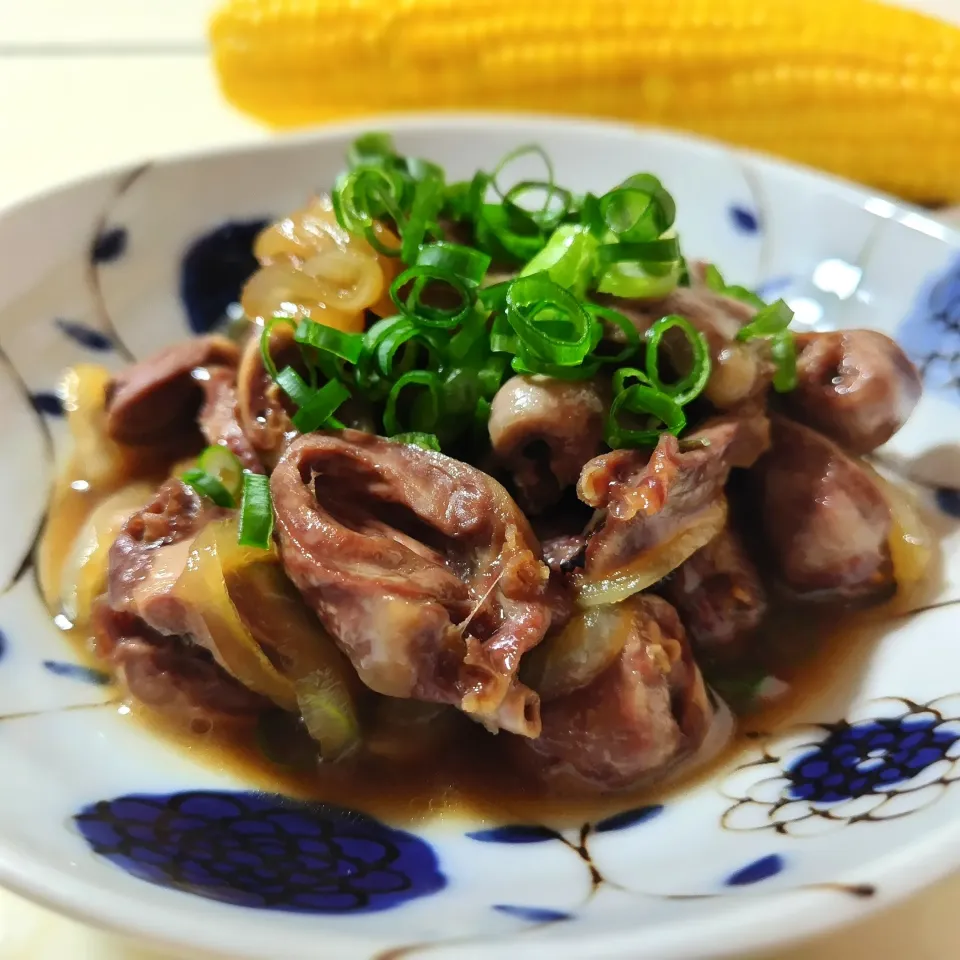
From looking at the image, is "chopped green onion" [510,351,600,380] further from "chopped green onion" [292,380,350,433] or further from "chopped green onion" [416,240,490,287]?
"chopped green onion" [292,380,350,433]

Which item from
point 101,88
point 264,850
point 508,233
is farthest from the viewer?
Answer: point 101,88

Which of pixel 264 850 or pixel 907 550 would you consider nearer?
pixel 264 850

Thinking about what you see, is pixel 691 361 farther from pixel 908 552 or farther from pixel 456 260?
pixel 908 552

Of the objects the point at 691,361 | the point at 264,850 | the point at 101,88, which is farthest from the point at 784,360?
the point at 101,88

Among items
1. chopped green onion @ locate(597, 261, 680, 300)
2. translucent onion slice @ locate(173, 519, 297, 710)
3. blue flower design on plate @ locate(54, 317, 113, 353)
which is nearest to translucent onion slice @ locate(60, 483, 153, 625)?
translucent onion slice @ locate(173, 519, 297, 710)

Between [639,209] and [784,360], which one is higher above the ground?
[639,209]

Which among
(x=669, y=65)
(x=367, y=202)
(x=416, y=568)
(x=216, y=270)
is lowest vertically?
(x=416, y=568)

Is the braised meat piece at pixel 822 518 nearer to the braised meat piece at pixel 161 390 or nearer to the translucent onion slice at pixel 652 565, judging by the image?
the translucent onion slice at pixel 652 565

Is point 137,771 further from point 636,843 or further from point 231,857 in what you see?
point 636,843
